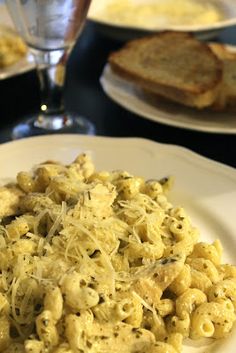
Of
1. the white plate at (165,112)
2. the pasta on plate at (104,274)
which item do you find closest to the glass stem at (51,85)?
the white plate at (165,112)

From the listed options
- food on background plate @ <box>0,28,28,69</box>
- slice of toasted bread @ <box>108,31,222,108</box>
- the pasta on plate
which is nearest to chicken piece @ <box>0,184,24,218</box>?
the pasta on plate

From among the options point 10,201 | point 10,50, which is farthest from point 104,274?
point 10,50

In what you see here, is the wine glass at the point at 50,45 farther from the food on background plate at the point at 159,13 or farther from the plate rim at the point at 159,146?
the food on background plate at the point at 159,13

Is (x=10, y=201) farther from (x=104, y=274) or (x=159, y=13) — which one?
(x=159, y=13)

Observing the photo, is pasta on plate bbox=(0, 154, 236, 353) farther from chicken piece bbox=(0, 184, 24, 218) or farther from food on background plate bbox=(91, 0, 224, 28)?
food on background plate bbox=(91, 0, 224, 28)

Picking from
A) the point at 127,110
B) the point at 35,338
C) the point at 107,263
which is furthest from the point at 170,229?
the point at 127,110

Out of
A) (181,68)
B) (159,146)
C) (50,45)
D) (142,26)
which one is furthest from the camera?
(142,26)
